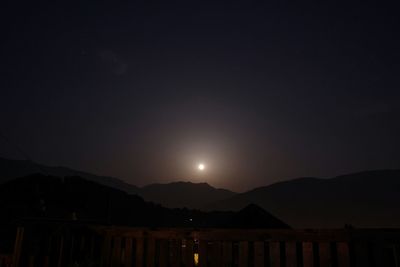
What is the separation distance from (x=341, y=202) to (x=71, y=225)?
17333 centimetres

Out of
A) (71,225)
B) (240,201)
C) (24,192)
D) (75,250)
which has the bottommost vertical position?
(75,250)

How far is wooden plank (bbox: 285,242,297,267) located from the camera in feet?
16.0

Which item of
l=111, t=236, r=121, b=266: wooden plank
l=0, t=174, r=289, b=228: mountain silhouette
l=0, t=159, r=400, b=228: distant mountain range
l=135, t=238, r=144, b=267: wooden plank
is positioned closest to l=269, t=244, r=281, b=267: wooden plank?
l=135, t=238, r=144, b=267: wooden plank

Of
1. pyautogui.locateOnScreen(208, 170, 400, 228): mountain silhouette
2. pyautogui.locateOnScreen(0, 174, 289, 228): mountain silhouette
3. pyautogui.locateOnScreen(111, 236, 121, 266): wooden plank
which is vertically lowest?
pyautogui.locateOnScreen(111, 236, 121, 266): wooden plank

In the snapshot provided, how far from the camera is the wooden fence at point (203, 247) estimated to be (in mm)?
4547

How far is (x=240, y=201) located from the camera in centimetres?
17000

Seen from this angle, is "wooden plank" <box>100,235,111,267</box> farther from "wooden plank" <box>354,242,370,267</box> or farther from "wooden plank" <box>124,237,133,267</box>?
"wooden plank" <box>354,242,370,267</box>

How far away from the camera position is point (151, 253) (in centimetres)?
595

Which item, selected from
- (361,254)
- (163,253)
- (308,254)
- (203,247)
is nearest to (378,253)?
(361,254)

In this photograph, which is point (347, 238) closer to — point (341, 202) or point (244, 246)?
point (244, 246)

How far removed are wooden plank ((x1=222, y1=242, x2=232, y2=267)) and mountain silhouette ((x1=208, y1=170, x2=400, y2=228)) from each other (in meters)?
130

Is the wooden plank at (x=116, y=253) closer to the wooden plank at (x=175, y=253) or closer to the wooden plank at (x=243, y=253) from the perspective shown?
the wooden plank at (x=175, y=253)

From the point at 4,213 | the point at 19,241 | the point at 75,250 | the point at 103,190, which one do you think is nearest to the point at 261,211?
the point at 75,250

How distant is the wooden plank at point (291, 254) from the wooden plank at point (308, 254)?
14cm
